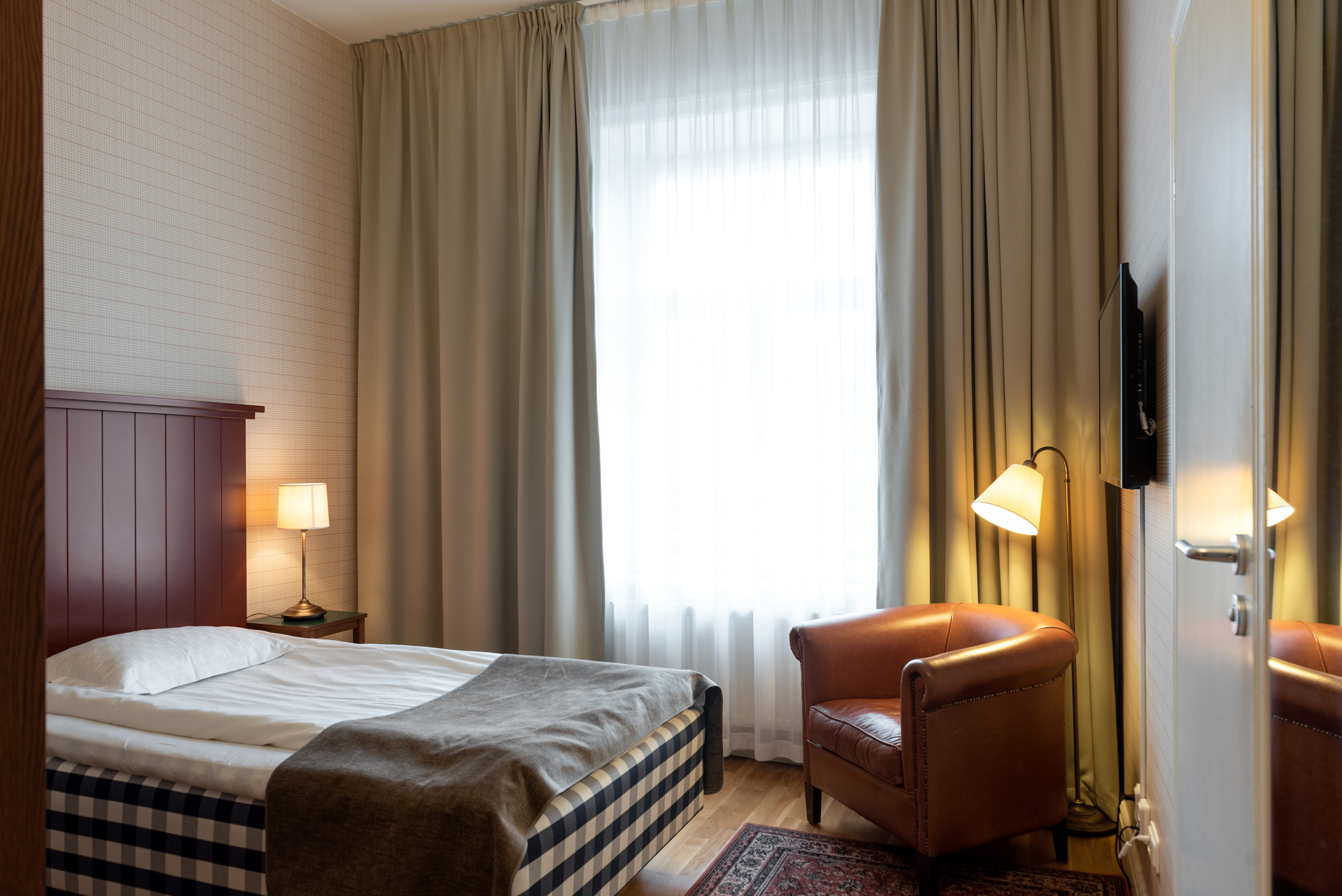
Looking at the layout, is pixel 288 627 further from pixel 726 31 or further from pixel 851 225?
pixel 726 31

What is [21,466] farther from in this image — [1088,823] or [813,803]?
[1088,823]

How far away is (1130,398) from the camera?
196 cm

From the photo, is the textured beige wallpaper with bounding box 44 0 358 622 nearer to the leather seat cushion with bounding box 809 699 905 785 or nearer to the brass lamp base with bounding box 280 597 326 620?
the brass lamp base with bounding box 280 597 326 620

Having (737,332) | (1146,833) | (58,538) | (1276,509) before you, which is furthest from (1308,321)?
(58,538)

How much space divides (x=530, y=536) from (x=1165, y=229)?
271 centimetres

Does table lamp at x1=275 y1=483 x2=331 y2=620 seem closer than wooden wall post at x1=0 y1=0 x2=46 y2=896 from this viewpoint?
No

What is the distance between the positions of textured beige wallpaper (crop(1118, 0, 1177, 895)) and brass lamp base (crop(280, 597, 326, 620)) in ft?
10.1

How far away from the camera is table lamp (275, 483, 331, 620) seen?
3.49m

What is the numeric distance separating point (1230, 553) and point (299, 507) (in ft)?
10.9

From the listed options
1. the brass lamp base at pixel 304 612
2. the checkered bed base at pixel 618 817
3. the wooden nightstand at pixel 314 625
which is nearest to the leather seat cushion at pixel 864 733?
the checkered bed base at pixel 618 817

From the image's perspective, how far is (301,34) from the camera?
395 cm

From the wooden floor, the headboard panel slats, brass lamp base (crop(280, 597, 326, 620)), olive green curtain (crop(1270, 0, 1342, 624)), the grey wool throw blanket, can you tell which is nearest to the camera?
olive green curtain (crop(1270, 0, 1342, 624))

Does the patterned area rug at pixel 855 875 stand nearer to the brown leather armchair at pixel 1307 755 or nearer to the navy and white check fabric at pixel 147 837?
the navy and white check fabric at pixel 147 837

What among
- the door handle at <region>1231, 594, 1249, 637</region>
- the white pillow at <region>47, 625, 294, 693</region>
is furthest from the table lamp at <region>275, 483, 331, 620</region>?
the door handle at <region>1231, 594, 1249, 637</region>
